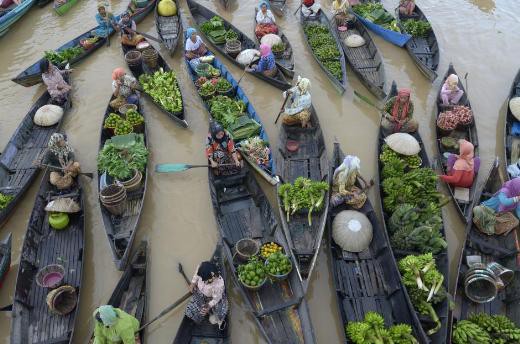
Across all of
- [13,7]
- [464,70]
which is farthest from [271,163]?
[13,7]

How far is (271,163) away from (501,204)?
545 cm

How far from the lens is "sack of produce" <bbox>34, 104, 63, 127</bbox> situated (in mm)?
11188

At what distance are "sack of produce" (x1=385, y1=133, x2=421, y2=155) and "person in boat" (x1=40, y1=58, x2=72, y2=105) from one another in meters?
10.3

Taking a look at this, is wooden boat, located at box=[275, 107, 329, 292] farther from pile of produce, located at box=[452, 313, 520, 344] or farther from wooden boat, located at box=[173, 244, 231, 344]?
pile of produce, located at box=[452, 313, 520, 344]

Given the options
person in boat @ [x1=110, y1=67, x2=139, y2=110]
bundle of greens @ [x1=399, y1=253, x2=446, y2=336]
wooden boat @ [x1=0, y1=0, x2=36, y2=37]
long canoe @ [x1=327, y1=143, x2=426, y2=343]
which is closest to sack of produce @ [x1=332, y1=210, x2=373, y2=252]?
long canoe @ [x1=327, y1=143, x2=426, y2=343]

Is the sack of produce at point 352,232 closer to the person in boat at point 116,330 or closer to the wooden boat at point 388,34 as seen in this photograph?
the person in boat at point 116,330

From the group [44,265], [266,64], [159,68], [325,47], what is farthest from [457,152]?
[44,265]

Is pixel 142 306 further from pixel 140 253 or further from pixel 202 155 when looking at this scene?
pixel 202 155

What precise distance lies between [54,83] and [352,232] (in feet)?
33.8

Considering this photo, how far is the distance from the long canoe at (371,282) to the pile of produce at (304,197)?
52 centimetres

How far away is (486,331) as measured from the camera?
6656 millimetres

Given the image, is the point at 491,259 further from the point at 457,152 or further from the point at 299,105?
the point at 299,105

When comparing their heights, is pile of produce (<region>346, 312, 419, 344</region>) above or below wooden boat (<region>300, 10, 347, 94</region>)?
below

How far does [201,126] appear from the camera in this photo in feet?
39.1
